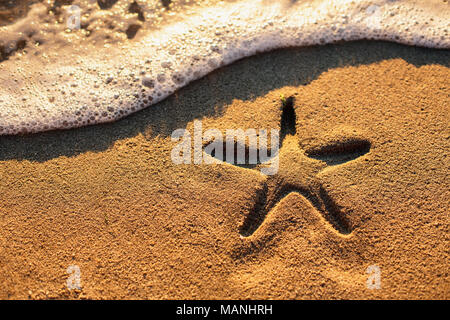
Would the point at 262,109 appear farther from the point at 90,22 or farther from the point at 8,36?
the point at 8,36

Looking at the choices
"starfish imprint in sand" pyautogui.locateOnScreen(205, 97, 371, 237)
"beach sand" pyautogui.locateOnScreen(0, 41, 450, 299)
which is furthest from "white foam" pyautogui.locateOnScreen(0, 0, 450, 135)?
"starfish imprint in sand" pyautogui.locateOnScreen(205, 97, 371, 237)

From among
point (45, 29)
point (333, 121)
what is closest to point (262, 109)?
point (333, 121)

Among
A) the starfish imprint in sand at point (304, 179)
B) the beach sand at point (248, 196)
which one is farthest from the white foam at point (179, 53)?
the starfish imprint in sand at point (304, 179)

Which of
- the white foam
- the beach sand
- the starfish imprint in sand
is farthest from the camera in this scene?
the white foam

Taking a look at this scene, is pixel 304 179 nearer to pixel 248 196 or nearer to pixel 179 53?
pixel 248 196

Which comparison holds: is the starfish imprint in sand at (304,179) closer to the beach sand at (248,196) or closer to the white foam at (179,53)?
the beach sand at (248,196)

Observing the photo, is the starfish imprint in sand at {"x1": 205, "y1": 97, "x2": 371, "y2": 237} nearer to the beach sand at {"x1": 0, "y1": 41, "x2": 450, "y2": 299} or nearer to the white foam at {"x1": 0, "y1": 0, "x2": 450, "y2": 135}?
the beach sand at {"x1": 0, "y1": 41, "x2": 450, "y2": 299}
